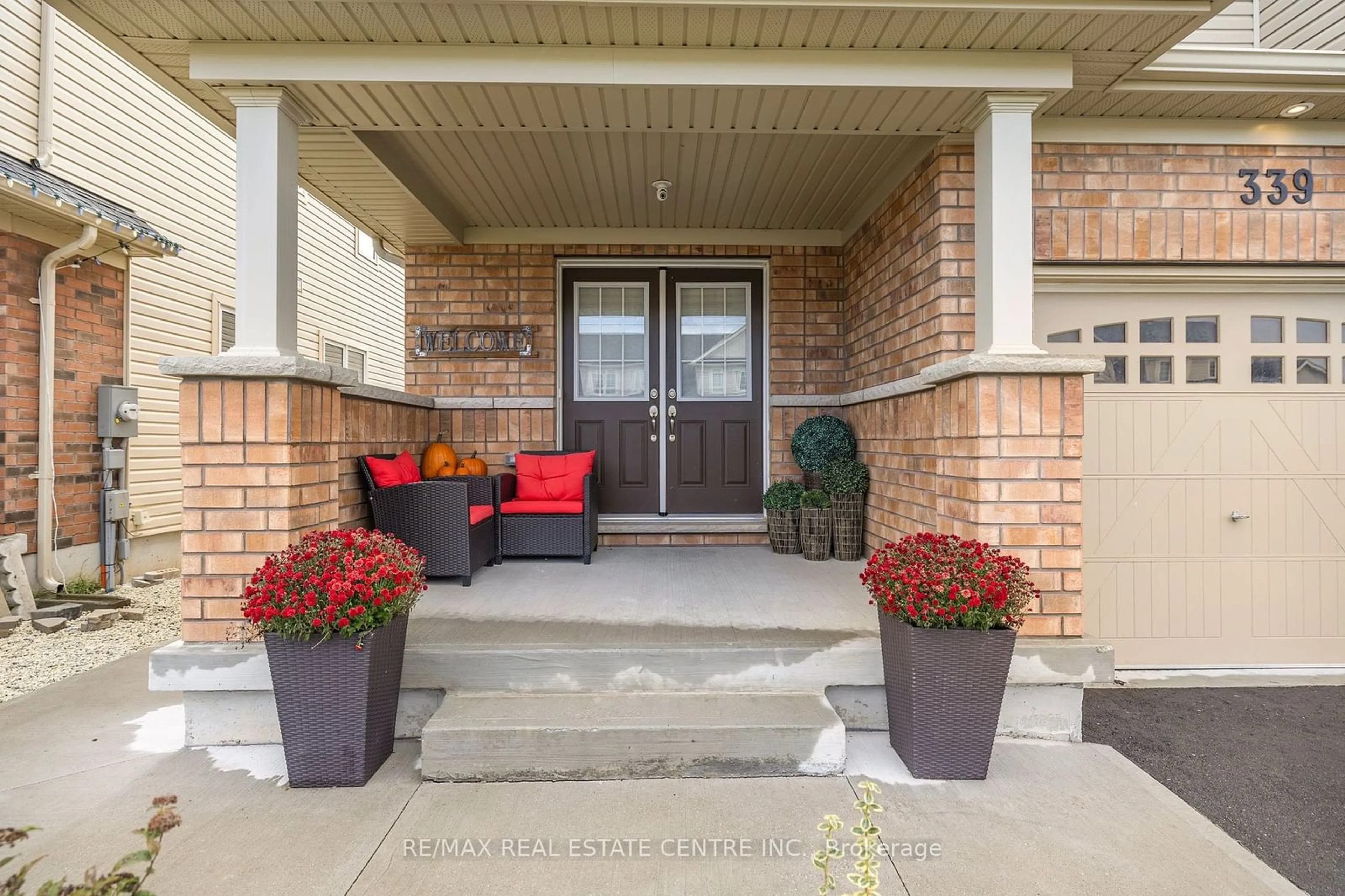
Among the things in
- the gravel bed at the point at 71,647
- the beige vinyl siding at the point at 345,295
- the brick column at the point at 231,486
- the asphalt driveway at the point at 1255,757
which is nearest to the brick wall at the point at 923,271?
the asphalt driveway at the point at 1255,757

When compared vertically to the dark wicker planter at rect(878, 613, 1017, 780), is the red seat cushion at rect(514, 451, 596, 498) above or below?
above

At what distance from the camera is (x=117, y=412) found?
16.9 ft

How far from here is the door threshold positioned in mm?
4977

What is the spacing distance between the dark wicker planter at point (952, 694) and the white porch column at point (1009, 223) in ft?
3.98

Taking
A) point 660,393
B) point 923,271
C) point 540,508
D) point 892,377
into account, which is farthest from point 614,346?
point 923,271

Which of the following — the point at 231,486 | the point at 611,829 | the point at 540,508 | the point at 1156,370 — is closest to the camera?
the point at 611,829

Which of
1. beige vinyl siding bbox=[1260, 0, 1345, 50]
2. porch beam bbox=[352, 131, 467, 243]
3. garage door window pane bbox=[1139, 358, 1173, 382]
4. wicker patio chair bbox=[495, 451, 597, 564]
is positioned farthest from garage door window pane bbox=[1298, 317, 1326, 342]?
porch beam bbox=[352, 131, 467, 243]

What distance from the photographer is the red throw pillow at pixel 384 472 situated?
12.0ft

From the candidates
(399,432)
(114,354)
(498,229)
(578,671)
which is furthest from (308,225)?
(578,671)

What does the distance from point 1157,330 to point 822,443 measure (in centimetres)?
195

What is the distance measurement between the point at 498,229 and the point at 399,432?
175cm

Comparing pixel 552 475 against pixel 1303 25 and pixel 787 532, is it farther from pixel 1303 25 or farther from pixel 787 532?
pixel 1303 25

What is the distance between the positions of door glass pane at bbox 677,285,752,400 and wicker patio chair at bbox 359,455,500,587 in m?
2.10

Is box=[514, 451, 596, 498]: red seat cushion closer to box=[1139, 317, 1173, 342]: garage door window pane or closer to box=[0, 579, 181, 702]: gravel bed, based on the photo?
box=[0, 579, 181, 702]: gravel bed
